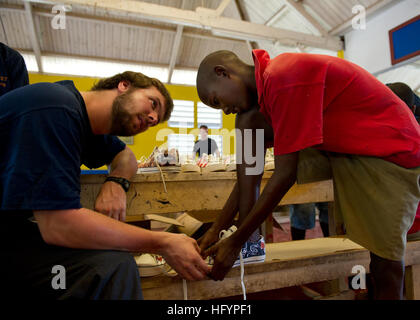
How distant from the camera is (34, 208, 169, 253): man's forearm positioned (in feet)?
2.49

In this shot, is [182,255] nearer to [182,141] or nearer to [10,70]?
[10,70]

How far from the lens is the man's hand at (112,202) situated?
3.46 ft

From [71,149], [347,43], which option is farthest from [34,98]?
[347,43]

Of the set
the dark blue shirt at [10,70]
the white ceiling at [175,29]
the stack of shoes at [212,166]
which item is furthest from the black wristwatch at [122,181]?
the white ceiling at [175,29]

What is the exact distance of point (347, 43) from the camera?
601 cm

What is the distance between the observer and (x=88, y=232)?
780 millimetres

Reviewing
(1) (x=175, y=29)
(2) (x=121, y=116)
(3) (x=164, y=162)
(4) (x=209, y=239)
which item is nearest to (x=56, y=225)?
(2) (x=121, y=116)

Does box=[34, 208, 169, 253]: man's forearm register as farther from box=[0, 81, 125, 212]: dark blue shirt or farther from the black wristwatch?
the black wristwatch

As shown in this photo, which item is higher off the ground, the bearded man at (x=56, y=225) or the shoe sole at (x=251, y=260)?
the bearded man at (x=56, y=225)

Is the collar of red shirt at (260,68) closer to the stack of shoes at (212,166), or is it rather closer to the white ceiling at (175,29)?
the stack of shoes at (212,166)

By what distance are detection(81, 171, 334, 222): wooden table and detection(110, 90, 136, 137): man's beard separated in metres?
0.26

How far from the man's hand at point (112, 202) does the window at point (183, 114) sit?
7.26 m

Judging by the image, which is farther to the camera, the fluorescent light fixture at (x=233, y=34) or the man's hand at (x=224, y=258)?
the fluorescent light fixture at (x=233, y=34)
